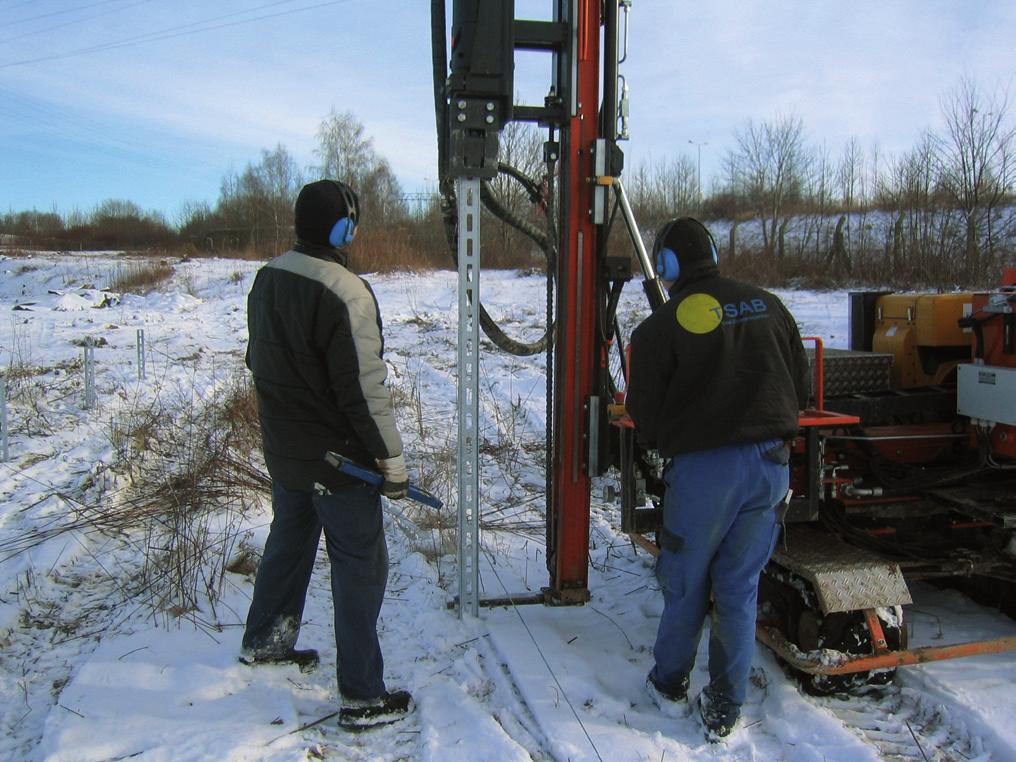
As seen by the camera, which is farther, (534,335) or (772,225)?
(772,225)

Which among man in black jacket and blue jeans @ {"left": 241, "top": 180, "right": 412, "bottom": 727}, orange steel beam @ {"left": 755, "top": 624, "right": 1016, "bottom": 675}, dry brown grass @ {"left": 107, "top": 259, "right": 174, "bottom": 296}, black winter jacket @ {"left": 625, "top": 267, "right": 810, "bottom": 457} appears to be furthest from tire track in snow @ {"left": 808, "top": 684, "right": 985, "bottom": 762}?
dry brown grass @ {"left": 107, "top": 259, "right": 174, "bottom": 296}

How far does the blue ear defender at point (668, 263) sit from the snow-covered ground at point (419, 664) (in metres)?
1.75

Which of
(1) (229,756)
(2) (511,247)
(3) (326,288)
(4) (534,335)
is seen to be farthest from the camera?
(2) (511,247)

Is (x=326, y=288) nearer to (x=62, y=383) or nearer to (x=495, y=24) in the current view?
(x=495, y=24)

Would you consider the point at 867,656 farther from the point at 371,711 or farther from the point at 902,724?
the point at 371,711

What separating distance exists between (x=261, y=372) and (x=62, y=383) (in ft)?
26.3

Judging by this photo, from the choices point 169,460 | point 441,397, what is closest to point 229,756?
point 169,460

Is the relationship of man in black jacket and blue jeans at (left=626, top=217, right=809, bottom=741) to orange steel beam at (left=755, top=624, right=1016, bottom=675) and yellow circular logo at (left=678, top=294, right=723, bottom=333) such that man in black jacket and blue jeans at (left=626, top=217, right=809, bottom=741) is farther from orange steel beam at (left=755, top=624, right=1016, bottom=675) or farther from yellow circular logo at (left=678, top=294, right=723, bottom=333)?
orange steel beam at (left=755, top=624, right=1016, bottom=675)

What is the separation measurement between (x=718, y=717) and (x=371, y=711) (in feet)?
4.35

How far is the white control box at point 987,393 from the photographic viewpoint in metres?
3.56

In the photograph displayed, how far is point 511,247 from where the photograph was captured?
25453 mm

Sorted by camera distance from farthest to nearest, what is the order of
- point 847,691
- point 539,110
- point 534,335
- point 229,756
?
1. point 534,335
2. point 539,110
3. point 847,691
4. point 229,756

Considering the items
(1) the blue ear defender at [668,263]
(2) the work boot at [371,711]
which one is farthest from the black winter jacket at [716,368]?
(2) the work boot at [371,711]

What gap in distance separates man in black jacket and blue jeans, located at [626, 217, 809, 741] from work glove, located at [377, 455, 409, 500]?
940 mm
